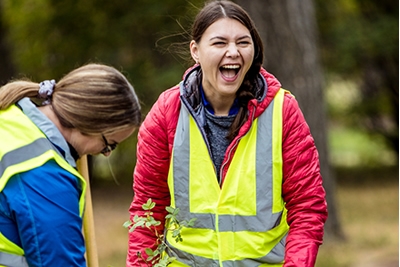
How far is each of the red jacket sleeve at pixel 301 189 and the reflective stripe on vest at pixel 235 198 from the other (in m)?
0.04

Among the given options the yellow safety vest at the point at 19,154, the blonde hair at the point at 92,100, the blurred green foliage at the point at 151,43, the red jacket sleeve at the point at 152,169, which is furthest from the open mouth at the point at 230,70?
the blurred green foliage at the point at 151,43

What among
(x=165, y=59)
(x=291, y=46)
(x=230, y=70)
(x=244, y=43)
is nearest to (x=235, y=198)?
(x=230, y=70)

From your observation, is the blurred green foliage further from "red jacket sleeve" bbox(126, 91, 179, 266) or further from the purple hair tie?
the purple hair tie

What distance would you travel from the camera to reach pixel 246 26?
11.9 ft

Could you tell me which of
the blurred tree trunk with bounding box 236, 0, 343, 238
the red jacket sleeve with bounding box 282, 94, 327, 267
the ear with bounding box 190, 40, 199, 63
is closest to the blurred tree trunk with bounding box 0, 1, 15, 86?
the blurred tree trunk with bounding box 236, 0, 343, 238

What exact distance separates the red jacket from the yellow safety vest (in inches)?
31.6

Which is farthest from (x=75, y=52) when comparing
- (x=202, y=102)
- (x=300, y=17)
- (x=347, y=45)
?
(x=202, y=102)

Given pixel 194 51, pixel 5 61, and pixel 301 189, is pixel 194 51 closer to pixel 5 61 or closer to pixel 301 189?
pixel 301 189

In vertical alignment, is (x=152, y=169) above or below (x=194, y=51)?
below

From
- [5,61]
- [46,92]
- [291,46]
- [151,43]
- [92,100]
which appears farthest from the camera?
[5,61]

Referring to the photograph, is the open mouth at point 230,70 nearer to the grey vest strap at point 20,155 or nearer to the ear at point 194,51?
the ear at point 194,51

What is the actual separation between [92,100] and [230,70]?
2.87 feet

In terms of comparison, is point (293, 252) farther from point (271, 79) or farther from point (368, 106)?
point (368, 106)

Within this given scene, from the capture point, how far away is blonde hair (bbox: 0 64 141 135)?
2932mm
